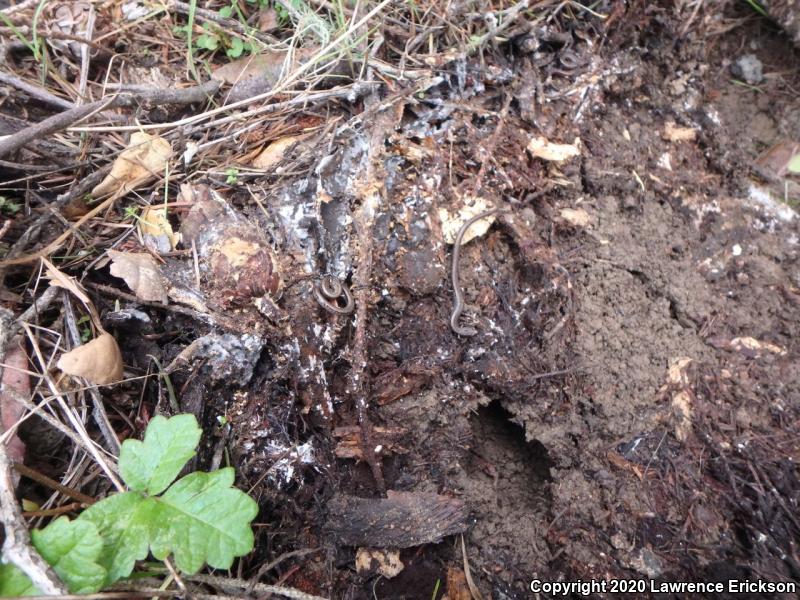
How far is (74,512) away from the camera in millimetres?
1755

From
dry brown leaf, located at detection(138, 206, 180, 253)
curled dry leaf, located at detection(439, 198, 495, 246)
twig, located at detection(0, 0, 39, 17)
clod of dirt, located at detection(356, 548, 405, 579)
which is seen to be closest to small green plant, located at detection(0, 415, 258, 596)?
clod of dirt, located at detection(356, 548, 405, 579)

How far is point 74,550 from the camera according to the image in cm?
151

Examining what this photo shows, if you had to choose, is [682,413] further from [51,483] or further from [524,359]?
[51,483]

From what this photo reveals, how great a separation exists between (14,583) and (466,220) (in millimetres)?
2029

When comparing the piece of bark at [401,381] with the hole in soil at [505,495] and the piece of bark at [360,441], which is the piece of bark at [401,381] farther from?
the hole in soil at [505,495]

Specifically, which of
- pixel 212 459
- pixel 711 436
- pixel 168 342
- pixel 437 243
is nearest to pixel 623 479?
pixel 711 436

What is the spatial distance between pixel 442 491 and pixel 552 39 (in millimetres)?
2360

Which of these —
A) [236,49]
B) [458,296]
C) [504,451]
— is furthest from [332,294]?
[236,49]

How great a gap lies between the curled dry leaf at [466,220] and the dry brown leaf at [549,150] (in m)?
0.42

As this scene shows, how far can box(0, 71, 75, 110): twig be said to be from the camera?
2236 millimetres

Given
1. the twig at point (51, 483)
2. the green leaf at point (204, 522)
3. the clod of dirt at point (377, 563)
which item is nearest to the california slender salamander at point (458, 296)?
the clod of dirt at point (377, 563)

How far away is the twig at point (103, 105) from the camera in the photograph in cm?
197

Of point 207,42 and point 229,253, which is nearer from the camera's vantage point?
point 229,253

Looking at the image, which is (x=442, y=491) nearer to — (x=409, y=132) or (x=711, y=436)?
(x=711, y=436)
